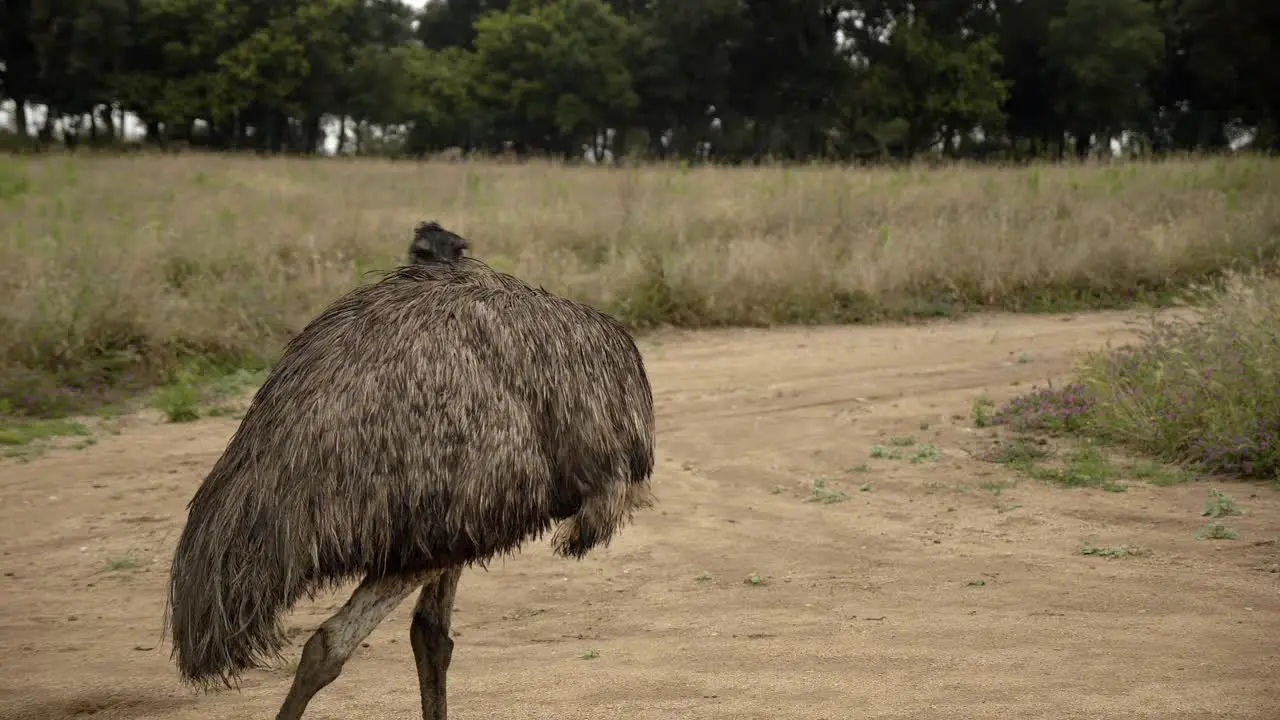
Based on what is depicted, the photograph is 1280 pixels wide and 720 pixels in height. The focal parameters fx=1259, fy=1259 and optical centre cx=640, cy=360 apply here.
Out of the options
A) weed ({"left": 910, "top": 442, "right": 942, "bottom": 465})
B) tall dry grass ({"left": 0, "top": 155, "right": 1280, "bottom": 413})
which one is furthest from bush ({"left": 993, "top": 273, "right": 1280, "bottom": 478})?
tall dry grass ({"left": 0, "top": 155, "right": 1280, "bottom": 413})

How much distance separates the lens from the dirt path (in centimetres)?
436

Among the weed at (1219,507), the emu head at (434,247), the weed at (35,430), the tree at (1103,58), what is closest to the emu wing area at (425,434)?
the emu head at (434,247)

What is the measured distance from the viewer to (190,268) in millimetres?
12078

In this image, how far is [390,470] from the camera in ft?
9.91

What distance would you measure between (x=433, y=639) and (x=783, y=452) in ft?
16.1

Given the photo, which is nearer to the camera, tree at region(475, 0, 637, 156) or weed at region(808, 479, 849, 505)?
weed at region(808, 479, 849, 505)

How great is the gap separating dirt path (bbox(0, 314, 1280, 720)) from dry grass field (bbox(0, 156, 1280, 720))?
0.07ft

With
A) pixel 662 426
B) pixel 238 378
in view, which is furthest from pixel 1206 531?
pixel 238 378

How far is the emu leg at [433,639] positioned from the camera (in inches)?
137

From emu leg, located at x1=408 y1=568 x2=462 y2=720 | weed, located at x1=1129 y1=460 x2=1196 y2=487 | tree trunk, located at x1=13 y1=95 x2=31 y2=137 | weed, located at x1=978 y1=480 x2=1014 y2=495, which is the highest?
tree trunk, located at x1=13 y1=95 x2=31 y2=137

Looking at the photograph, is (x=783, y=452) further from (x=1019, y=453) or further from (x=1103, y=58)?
(x=1103, y=58)

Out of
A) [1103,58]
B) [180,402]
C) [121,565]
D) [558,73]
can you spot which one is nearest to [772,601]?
[121,565]

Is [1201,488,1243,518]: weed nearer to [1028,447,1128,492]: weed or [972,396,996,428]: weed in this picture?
[1028,447,1128,492]: weed

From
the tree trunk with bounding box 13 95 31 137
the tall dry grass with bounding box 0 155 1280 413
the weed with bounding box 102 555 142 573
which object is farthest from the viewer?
the tree trunk with bounding box 13 95 31 137
